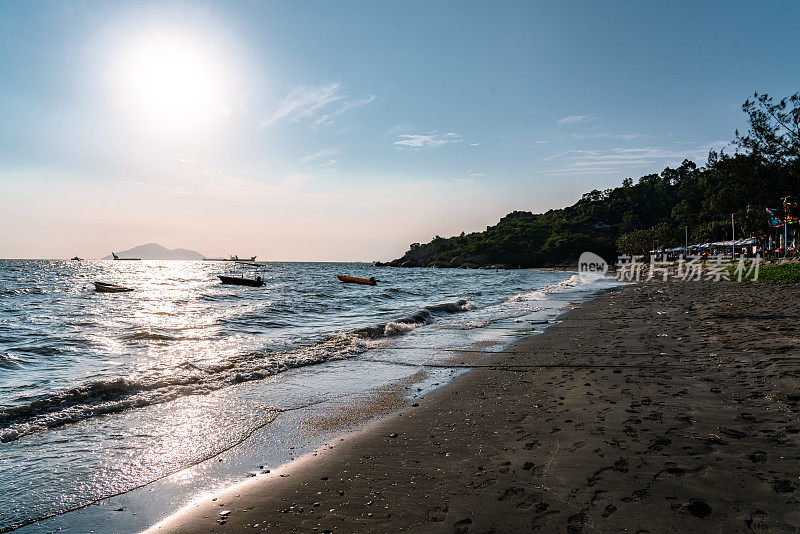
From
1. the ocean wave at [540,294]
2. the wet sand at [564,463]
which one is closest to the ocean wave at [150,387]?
the wet sand at [564,463]

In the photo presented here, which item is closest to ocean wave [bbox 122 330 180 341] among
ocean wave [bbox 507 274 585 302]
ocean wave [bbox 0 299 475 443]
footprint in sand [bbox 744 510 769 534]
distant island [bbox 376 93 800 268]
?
ocean wave [bbox 0 299 475 443]

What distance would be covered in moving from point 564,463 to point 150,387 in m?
7.82

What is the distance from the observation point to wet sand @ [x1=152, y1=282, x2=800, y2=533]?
3.41 meters

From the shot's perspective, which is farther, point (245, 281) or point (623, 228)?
point (623, 228)

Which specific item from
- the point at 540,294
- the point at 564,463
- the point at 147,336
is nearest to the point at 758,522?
the point at 564,463

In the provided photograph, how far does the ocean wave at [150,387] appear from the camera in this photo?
269 inches

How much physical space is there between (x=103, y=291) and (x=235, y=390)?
43229mm

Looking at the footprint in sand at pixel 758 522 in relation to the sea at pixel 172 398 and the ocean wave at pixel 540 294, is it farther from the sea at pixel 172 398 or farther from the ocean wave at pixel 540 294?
the ocean wave at pixel 540 294

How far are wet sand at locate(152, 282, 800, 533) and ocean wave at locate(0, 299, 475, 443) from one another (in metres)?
4.32

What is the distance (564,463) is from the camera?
14.3ft

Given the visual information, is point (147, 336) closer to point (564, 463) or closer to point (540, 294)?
point (564, 463)

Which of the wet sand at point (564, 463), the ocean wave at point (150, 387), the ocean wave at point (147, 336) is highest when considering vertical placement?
the wet sand at point (564, 463)

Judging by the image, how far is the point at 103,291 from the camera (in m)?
43.0

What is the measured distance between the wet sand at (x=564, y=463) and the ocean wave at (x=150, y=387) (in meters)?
4.32
